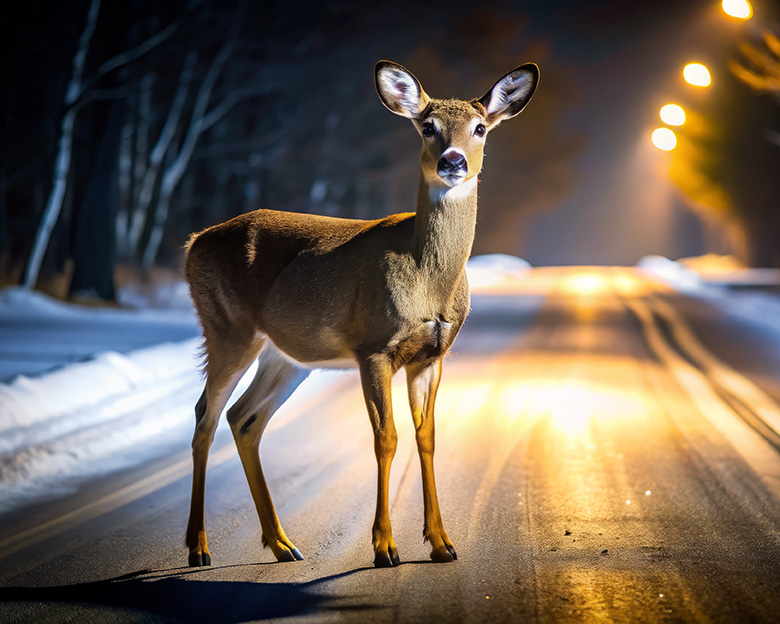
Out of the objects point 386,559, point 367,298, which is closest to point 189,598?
point 386,559

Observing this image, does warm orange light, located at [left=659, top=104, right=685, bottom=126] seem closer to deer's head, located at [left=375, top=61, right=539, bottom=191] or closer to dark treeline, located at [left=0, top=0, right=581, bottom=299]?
dark treeline, located at [left=0, top=0, right=581, bottom=299]

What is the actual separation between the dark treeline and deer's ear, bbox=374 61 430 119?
Answer: 419 inches

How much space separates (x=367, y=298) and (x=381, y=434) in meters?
0.75

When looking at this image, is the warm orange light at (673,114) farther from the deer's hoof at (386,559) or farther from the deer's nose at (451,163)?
the deer's hoof at (386,559)

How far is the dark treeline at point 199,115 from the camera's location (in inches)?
842

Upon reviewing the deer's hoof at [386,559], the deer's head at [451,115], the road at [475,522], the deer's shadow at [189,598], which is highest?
the deer's head at [451,115]

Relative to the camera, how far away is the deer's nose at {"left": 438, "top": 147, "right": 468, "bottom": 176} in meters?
4.97

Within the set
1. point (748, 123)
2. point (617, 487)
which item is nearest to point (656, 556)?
point (617, 487)

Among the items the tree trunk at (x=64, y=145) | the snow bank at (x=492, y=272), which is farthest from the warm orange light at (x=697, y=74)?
the tree trunk at (x=64, y=145)

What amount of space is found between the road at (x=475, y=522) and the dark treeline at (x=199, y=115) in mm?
8030

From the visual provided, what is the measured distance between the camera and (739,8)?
15.2 m

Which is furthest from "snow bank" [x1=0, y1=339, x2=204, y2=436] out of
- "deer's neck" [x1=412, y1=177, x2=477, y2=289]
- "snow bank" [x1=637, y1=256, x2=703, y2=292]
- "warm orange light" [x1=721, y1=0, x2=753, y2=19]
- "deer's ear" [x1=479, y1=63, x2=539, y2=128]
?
"snow bank" [x1=637, y1=256, x2=703, y2=292]

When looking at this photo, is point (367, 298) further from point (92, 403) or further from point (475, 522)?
point (92, 403)

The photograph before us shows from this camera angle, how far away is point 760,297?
27.1 meters
